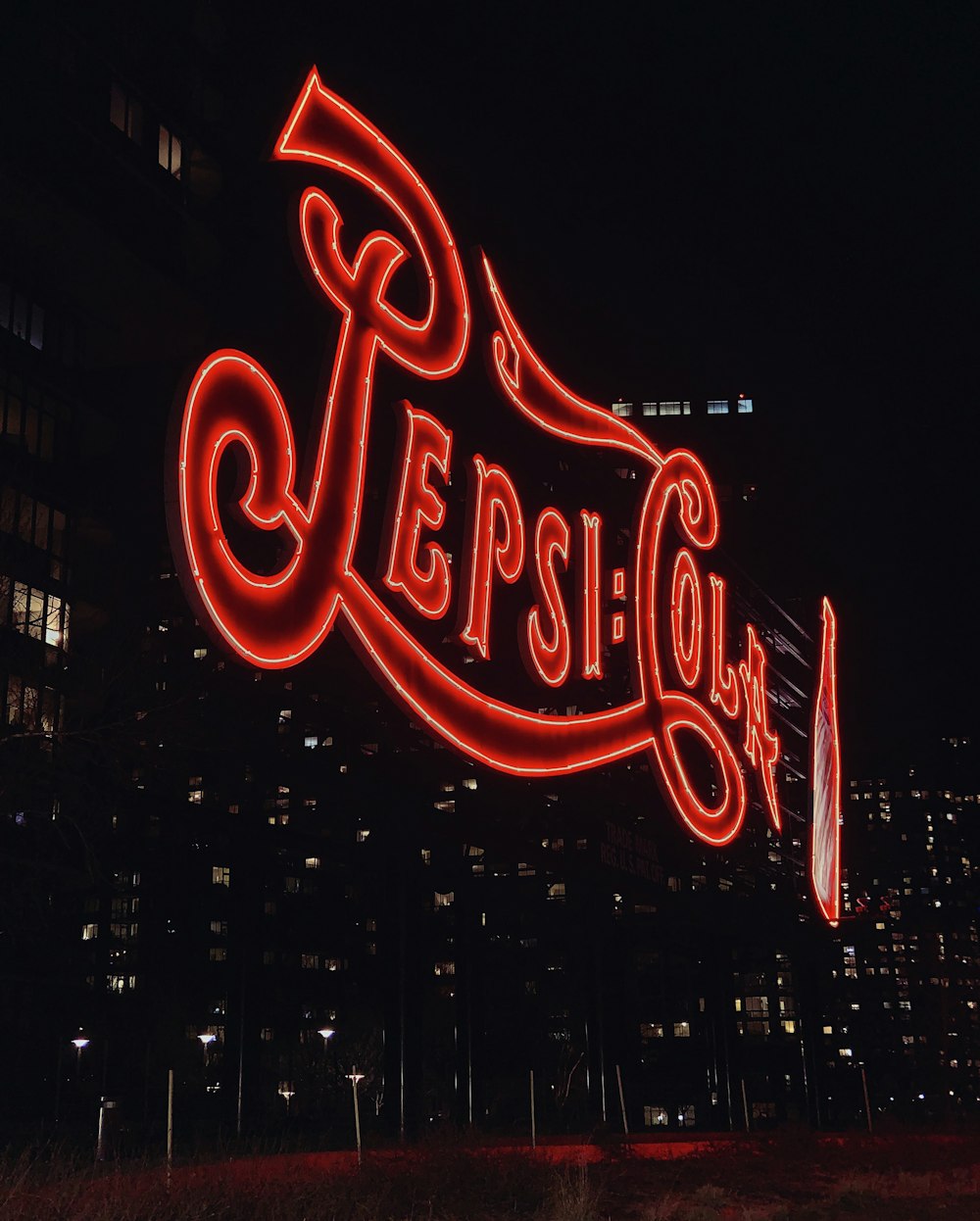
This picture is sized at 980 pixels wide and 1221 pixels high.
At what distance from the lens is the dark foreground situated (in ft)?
32.3

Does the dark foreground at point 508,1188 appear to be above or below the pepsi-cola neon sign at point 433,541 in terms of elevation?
below

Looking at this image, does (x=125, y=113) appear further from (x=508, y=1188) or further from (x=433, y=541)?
(x=508, y=1188)

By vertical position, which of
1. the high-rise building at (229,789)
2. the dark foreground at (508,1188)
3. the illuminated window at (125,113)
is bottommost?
the dark foreground at (508,1188)

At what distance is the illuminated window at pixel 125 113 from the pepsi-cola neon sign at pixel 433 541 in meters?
38.3

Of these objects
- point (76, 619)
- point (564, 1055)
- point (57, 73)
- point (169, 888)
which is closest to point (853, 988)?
point (564, 1055)

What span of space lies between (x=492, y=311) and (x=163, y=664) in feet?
33.5

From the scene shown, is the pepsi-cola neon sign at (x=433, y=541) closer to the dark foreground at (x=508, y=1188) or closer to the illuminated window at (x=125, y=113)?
the dark foreground at (x=508, y=1188)

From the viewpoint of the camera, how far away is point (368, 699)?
1491 centimetres

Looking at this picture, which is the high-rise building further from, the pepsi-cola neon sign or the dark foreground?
the dark foreground

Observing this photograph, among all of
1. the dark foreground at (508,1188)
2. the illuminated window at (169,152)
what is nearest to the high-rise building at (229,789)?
the illuminated window at (169,152)

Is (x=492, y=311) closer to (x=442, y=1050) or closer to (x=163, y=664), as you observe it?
(x=163, y=664)

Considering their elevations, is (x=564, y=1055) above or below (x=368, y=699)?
below

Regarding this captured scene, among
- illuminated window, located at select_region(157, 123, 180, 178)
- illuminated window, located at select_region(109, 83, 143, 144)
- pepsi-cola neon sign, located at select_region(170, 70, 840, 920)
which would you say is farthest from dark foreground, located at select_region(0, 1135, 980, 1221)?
illuminated window, located at select_region(157, 123, 180, 178)

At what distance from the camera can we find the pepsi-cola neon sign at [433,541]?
10.2 m
